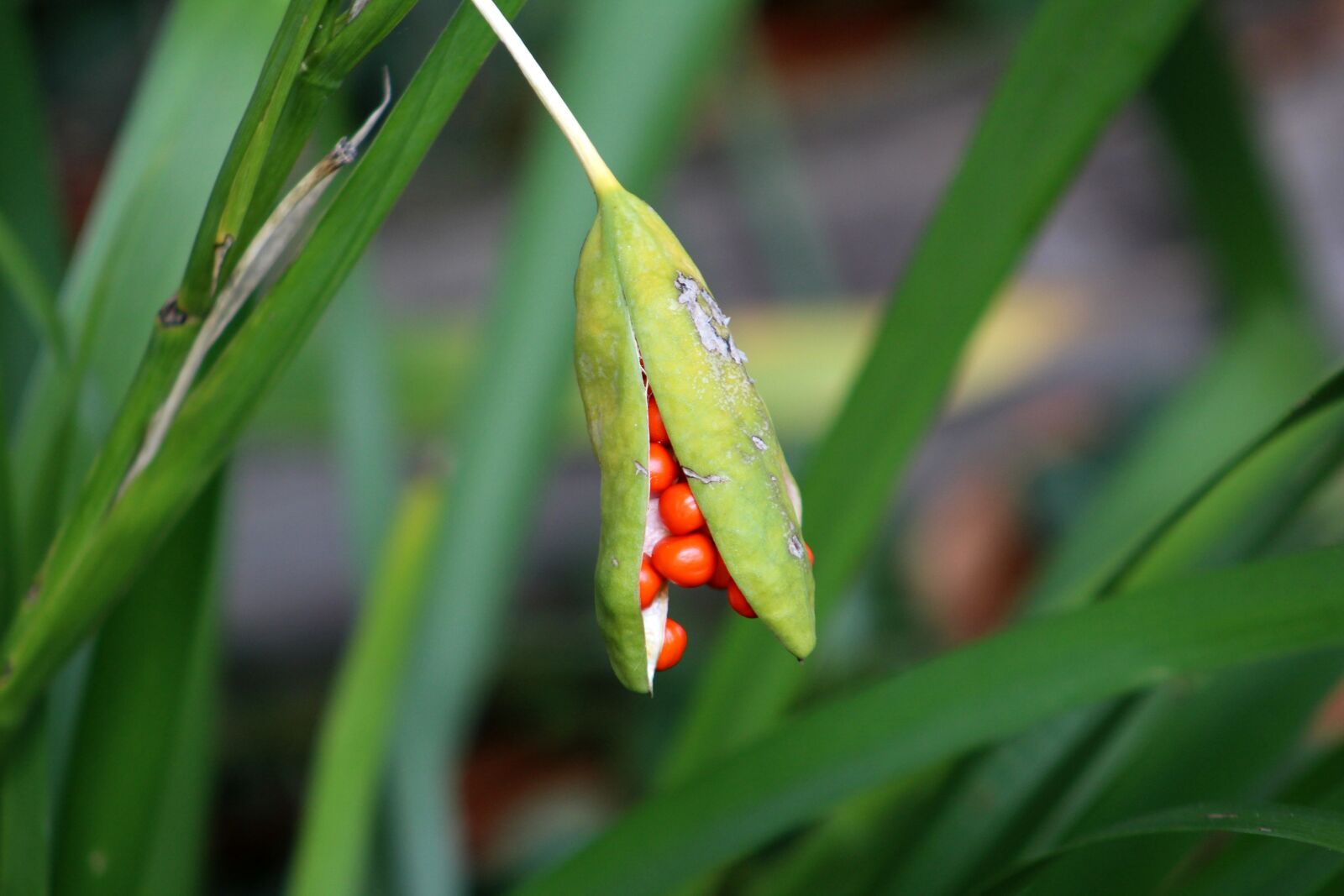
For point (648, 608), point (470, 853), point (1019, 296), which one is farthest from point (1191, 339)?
point (648, 608)

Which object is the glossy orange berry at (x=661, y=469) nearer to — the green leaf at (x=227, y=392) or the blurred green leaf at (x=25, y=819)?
the green leaf at (x=227, y=392)

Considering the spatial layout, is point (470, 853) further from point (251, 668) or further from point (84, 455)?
point (84, 455)

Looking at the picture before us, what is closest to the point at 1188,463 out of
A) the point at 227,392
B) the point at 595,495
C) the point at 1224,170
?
the point at 1224,170

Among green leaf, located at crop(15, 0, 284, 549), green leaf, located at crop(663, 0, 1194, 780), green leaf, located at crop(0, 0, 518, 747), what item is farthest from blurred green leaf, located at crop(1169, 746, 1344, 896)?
green leaf, located at crop(15, 0, 284, 549)

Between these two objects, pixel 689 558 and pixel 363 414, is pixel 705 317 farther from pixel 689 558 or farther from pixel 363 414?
pixel 363 414

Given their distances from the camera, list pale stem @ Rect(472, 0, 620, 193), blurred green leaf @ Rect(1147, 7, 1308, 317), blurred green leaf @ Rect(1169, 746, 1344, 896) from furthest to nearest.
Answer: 1. blurred green leaf @ Rect(1147, 7, 1308, 317)
2. blurred green leaf @ Rect(1169, 746, 1344, 896)
3. pale stem @ Rect(472, 0, 620, 193)

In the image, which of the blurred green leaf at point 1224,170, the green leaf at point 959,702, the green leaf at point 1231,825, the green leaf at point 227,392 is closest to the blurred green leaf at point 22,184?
the green leaf at point 227,392

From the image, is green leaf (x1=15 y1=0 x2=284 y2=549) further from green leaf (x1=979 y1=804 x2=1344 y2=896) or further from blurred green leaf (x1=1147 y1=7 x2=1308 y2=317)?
blurred green leaf (x1=1147 y1=7 x2=1308 y2=317)
